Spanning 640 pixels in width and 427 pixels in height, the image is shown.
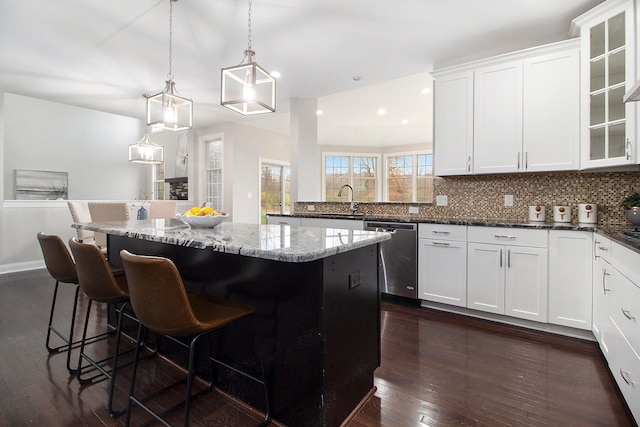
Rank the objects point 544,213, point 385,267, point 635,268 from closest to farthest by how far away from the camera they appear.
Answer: point 635,268, point 544,213, point 385,267

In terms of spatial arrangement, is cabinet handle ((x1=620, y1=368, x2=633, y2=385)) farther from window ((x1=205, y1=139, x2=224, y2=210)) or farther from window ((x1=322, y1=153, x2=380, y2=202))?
window ((x1=322, y1=153, x2=380, y2=202))

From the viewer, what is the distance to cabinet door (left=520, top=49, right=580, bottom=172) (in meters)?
2.69

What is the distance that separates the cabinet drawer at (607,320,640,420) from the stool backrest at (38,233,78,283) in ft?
10.1

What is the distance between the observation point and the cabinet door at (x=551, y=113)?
8.84 ft

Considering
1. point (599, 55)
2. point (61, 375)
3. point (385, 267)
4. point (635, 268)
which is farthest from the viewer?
point (385, 267)

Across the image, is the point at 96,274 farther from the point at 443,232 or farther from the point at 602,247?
the point at 602,247

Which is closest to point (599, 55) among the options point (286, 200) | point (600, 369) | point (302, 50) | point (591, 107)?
point (591, 107)

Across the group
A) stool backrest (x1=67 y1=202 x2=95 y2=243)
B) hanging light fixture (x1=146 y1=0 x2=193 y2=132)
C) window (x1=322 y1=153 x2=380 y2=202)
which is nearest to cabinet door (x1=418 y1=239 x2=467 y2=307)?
hanging light fixture (x1=146 y1=0 x2=193 y2=132)

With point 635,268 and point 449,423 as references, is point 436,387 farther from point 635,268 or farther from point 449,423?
point 635,268

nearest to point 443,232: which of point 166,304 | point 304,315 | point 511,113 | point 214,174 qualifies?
point 511,113

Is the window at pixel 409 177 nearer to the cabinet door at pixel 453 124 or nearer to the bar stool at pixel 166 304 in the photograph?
the cabinet door at pixel 453 124

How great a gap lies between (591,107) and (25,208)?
7.22 metres

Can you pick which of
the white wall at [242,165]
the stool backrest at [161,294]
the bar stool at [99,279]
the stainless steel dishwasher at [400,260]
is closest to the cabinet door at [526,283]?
the stainless steel dishwasher at [400,260]

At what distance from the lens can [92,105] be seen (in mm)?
5500
